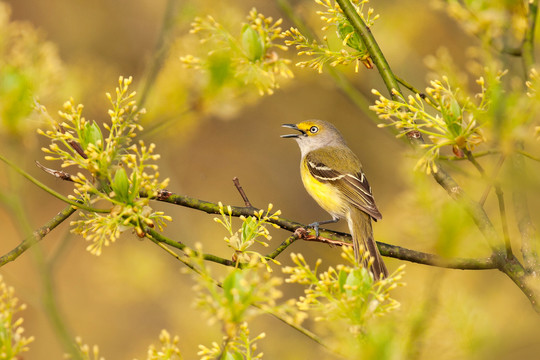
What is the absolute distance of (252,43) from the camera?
2971 millimetres

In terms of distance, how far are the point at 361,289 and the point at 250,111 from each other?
10012mm

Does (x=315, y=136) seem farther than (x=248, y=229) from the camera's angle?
Yes

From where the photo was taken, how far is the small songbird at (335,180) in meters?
5.67

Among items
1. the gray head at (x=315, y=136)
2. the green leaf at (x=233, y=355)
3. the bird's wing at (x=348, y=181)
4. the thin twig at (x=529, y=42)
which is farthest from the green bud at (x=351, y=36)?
the gray head at (x=315, y=136)

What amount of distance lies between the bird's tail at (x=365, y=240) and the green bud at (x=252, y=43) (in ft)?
5.48

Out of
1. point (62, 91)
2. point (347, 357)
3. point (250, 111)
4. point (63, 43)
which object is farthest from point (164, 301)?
point (347, 357)

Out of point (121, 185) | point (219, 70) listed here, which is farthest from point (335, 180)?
point (121, 185)

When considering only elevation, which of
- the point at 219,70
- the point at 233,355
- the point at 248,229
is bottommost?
the point at 233,355

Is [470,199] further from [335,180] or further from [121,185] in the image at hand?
[335,180]

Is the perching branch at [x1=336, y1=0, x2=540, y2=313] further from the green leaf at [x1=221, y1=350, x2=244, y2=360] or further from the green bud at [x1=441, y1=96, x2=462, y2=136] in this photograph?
the green leaf at [x1=221, y1=350, x2=244, y2=360]

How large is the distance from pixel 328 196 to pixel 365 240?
133 cm

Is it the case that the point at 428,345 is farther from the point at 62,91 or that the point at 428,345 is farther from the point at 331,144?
the point at 331,144

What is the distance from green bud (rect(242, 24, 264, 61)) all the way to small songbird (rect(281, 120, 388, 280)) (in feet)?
7.62

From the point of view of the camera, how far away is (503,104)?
192 centimetres
